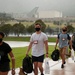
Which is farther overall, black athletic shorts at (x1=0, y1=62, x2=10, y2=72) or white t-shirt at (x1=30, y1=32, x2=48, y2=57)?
white t-shirt at (x1=30, y1=32, x2=48, y2=57)

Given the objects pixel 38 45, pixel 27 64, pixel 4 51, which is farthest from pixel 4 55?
pixel 38 45

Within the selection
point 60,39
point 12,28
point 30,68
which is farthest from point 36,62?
point 12,28

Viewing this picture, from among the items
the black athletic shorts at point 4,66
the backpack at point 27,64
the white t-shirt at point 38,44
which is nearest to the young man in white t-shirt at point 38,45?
the white t-shirt at point 38,44

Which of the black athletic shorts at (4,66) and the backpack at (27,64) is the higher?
the black athletic shorts at (4,66)

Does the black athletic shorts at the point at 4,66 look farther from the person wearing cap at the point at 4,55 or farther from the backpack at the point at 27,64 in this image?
the backpack at the point at 27,64

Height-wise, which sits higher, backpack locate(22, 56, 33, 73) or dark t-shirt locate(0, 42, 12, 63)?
dark t-shirt locate(0, 42, 12, 63)

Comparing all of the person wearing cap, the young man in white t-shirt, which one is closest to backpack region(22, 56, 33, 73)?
the young man in white t-shirt

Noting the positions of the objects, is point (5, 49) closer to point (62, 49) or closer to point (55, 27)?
point (62, 49)

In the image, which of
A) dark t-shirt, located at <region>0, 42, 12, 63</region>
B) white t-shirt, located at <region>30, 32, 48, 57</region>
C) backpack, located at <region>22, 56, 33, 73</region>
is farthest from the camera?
white t-shirt, located at <region>30, 32, 48, 57</region>

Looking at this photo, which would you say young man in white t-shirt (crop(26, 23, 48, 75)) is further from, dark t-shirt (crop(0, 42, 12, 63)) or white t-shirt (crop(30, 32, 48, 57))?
dark t-shirt (crop(0, 42, 12, 63))

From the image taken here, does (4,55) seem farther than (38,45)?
No

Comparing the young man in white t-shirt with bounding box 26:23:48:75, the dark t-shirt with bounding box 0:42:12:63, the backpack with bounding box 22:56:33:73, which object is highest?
the dark t-shirt with bounding box 0:42:12:63

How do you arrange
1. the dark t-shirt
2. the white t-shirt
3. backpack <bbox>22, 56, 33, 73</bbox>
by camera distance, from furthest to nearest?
the white t-shirt
backpack <bbox>22, 56, 33, 73</bbox>
the dark t-shirt

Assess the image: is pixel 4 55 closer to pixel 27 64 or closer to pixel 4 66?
pixel 4 66
